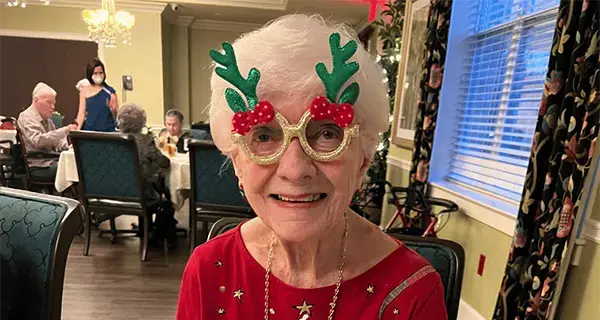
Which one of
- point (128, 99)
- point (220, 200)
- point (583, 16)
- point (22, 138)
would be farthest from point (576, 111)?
point (128, 99)

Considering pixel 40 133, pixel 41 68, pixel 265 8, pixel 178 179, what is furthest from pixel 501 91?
pixel 41 68

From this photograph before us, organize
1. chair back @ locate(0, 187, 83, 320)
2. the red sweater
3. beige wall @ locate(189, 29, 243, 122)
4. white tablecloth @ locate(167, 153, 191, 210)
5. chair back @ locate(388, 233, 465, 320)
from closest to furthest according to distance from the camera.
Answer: the red sweater, chair back @ locate(388, 233, 465, 320), chair back @ locate(0, 187, 83, 320), white tablecloth @ locate(167, 153, 191, 210), beige wall @ locate(189, 29, 243, 122)

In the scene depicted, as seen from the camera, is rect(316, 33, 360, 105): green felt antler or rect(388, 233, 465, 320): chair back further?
rect(388, 233, 465, 320): chair back

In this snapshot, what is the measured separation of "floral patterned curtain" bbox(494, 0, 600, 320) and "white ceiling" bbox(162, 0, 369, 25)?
394cm

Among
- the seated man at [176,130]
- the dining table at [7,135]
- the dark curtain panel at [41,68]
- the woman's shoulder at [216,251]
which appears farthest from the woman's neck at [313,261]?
the dark curtain panel at [41,68]

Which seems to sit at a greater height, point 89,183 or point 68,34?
point 68,34

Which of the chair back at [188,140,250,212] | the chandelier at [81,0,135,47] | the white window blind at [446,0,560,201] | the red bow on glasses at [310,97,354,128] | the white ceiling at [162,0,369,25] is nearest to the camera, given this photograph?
the red bow on glasses at [310,97,354,128]

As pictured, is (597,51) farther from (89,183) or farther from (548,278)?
(89,183)

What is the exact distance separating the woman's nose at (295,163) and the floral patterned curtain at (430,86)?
87.9 inches

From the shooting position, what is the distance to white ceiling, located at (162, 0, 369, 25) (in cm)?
573

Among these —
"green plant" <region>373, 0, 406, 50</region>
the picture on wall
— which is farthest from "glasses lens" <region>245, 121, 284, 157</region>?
"green plant" <region>373, 0, 406, 50</region>

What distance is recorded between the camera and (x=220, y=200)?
3.04 m

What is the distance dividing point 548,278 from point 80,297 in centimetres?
266

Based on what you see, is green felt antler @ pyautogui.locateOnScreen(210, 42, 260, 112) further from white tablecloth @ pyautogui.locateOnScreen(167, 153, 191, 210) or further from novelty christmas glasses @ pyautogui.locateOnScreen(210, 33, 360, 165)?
white tablecloth @ pyautogui.locateOnScreen(167, 153, 191, 210)
